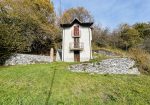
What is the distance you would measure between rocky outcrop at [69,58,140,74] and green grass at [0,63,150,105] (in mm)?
3303

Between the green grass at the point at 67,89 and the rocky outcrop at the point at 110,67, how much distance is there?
330cm

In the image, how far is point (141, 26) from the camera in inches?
1624

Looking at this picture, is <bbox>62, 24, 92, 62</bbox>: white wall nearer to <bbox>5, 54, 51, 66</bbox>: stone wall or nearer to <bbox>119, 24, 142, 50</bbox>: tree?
<bbox>5, 54, 51, 66</bbox>: stone wall

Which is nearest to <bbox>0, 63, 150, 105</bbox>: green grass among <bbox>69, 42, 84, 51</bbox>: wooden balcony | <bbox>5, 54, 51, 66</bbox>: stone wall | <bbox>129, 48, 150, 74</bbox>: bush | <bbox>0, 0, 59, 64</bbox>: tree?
<bbox>129, 48, 150, 74</bbox>: bush

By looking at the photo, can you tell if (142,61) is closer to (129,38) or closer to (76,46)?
(76,46)

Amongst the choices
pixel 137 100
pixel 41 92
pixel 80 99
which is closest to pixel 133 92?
pixel 137 100

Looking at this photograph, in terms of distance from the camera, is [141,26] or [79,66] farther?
[141,26]

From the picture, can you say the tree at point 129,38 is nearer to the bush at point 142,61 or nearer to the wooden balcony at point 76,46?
the wooden balcony at point 76,46

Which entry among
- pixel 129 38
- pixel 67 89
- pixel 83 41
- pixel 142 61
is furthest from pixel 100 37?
pixel 67 89

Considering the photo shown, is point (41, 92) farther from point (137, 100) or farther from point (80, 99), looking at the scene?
point (137, 100)

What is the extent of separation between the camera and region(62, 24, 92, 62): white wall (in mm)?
28094

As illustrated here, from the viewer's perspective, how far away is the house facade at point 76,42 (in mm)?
28094

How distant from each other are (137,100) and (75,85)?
3831 millimetres

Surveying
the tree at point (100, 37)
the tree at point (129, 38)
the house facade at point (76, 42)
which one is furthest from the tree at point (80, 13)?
the house facade at point (76, 42)
